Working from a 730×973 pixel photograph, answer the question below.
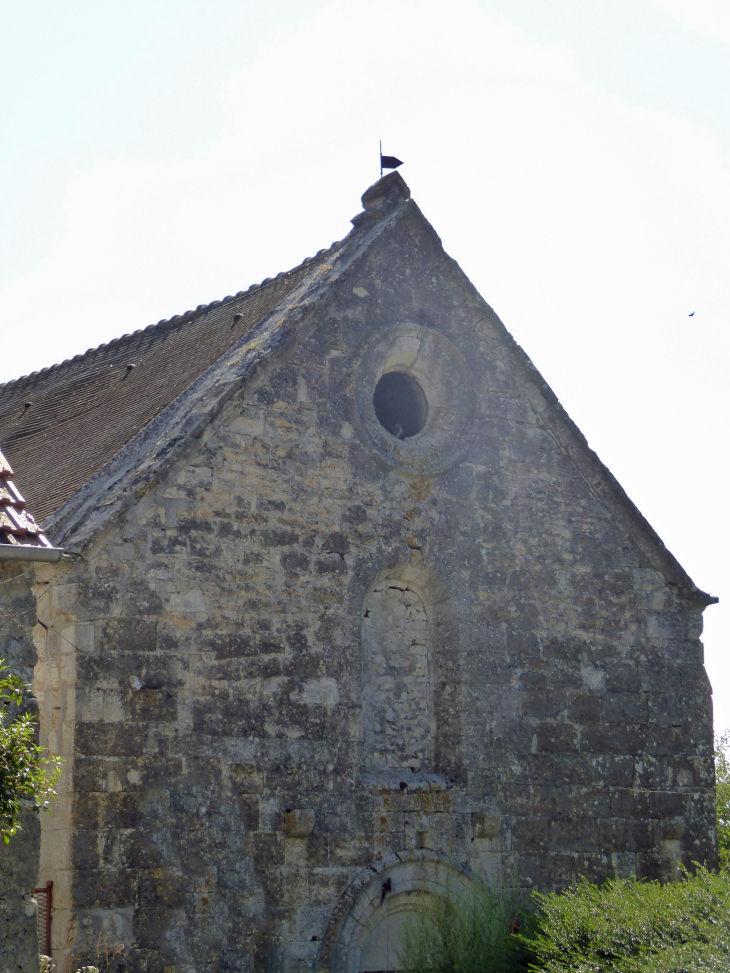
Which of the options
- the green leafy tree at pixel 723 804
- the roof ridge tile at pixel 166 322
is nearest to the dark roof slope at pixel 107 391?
the roof ridge tile at pixel 166 322

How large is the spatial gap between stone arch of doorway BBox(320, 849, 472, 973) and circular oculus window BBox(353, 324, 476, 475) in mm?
3274

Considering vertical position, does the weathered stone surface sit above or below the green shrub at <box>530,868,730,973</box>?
above

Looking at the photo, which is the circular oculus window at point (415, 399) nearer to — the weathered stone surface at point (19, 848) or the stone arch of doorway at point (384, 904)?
the stone arch of doorway at point (384, 904)

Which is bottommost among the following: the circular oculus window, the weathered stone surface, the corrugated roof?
the weathered stone surface

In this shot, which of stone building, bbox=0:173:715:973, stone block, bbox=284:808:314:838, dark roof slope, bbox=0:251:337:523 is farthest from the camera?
dark roof slope, bbox=0:251:337:523

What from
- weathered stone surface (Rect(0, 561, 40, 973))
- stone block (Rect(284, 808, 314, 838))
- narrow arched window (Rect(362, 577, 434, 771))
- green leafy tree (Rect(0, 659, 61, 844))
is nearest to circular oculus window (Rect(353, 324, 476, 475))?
narrow arched window (Rect(362, 577, 434, 771))

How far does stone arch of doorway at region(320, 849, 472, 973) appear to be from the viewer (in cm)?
971

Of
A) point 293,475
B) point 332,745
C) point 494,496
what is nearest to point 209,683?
point 332,745

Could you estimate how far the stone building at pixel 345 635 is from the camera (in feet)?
29.8

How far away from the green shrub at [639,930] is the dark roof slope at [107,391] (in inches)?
197

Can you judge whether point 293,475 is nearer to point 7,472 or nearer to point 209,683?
point 209,683

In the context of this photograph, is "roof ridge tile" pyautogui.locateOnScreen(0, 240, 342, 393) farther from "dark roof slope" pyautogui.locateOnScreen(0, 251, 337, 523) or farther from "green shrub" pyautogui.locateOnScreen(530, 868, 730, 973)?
"green shrub" pyautogui.locateOnScreen(530, 868, 730, 973)

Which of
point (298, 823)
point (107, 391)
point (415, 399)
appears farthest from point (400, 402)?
point (298, 823)

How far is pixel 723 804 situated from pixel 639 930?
609cm
